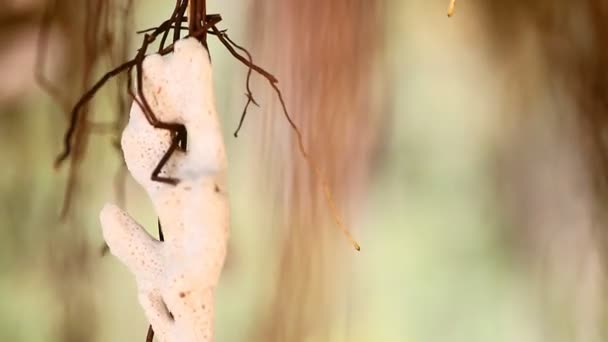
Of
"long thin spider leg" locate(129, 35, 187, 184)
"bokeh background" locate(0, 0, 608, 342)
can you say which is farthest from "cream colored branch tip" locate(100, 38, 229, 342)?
"bokeh background" locate(0, 0, 608, 342)

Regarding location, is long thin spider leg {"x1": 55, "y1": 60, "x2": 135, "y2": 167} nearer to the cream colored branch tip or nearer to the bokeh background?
the cream colored branch tip

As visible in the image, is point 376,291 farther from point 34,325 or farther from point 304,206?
point 34,325

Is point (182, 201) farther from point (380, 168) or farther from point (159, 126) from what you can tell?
point (380, 168)

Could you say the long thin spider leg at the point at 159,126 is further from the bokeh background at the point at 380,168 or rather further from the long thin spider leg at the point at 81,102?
the bokeh background at the point at 380,168

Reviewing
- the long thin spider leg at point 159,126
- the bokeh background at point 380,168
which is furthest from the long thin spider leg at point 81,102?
the bokeh background at point 380,168

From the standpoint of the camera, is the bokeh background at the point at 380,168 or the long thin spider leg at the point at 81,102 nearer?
the long thin spider leg at the point at 81,102
